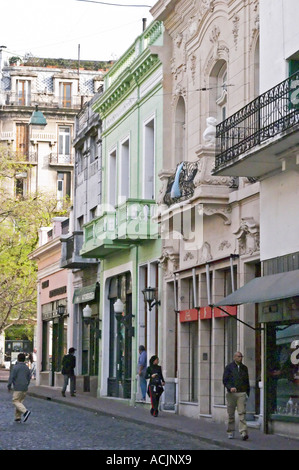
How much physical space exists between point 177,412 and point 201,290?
11.5 ft

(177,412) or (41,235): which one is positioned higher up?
(41,235)

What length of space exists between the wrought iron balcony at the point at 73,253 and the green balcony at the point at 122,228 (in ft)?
11.7

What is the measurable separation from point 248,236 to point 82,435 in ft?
18.5

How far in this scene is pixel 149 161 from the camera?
3353 cm

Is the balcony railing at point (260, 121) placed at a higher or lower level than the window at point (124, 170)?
lower

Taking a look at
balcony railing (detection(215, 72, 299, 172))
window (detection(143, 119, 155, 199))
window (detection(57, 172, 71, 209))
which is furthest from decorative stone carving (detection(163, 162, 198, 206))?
window (detection(57, 172, 71, 209))

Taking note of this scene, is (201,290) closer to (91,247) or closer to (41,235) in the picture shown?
(91,247)

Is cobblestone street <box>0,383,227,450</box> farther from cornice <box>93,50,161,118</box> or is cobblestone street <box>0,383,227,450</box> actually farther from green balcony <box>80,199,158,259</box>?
cornice <box>93,50,161,118</box>

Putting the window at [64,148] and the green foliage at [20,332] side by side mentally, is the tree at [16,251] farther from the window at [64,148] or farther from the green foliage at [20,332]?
the green foliage at [20,332]

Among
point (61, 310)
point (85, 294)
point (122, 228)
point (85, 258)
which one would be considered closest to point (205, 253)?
point (122, 228)

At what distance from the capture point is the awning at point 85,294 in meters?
40.1

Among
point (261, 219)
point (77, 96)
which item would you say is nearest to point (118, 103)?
point (261, 219)

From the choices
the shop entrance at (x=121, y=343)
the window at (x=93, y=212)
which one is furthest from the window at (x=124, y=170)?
Result: the window at (x=93, y=212)

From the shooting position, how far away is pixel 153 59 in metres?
32.4
